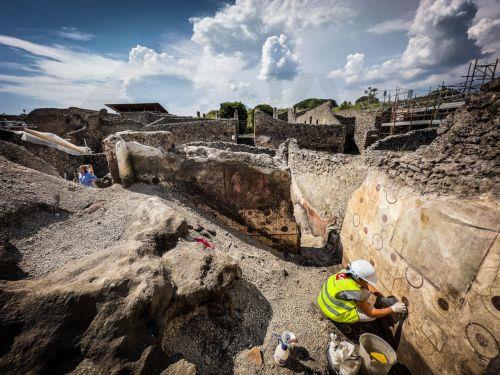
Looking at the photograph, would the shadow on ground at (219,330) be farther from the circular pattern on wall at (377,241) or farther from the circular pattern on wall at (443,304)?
the circular pattern on wall at (377,241)

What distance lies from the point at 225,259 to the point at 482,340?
2.80 metres

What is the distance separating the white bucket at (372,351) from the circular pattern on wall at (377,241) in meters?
1.43

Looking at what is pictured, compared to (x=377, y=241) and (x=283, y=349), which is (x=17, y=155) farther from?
(x=377, y=241)

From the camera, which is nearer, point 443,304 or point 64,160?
point 443,304

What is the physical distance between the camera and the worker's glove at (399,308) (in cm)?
315

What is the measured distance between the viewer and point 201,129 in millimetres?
16594

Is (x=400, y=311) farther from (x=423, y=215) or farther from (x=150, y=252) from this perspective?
(x=150, y=252)

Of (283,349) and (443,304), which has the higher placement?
(443,304)

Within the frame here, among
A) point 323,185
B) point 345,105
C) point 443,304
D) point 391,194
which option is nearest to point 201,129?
point 323,185

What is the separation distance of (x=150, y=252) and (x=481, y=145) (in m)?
4.30

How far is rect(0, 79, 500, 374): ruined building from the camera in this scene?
74.3 inches

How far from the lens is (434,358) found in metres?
2.73

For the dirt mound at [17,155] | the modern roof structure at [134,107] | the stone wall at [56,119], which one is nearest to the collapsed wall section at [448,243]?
the dirt mound at [17,155]

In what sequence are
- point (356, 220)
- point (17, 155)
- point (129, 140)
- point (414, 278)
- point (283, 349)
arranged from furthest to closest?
1. point (129, 140)
2. point (356, 220)
3. point (17, 155)
4. point (414, 278)
5. point (283, 349)
